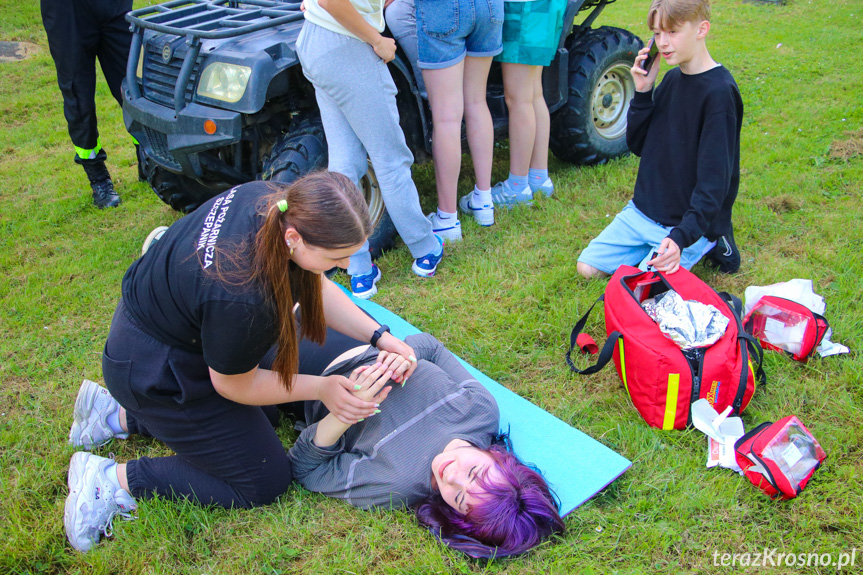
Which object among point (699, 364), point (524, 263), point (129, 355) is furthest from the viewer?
point (524, 263)

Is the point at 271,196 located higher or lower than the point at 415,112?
higher

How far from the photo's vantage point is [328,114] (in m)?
3.27

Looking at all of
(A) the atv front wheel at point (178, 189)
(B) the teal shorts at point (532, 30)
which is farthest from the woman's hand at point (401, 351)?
(B) the teal shorts at point (532, 30)

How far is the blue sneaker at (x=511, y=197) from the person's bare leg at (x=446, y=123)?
56 cm

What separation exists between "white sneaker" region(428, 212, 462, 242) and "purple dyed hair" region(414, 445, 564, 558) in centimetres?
203

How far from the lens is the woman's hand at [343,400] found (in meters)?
2.11

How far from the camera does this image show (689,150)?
305cm

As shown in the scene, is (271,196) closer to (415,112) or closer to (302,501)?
(302,501)

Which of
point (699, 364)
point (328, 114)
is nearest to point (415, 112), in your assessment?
point (328, 114)

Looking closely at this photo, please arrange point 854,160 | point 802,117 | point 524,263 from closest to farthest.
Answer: point 524,263 → point 854,160 → point 802,117

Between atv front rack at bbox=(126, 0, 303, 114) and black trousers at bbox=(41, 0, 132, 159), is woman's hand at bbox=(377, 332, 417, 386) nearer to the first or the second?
atv front rack at bbox=(126, 0, 303, 114)

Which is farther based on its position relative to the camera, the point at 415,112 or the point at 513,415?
the point at 415,112

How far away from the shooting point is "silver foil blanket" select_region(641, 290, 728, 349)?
2490 millimetres

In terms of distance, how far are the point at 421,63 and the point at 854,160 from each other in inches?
129
